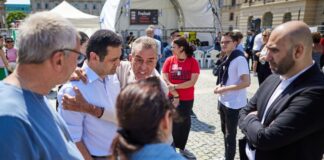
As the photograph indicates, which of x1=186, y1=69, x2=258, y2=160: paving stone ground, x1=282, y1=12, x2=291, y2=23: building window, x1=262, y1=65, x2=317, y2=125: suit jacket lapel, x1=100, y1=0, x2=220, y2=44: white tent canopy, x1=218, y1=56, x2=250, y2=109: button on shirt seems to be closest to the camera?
x1=262, y1=65, x2=317, y2=125: suit jacket lapel

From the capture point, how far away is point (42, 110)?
1.36 meters

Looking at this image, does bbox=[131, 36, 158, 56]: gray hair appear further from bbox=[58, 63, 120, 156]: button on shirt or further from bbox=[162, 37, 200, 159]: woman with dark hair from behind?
bbox=[162, 37, 200, 159]: woman with dark hair from behind

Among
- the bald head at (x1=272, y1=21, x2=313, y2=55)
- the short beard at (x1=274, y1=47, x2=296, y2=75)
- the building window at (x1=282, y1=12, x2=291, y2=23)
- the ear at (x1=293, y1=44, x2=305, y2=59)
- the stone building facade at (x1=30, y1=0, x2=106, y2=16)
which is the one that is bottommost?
the short beard at (x1=274, y1=47, x2=296, y2=75)

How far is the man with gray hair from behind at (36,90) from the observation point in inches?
47.2

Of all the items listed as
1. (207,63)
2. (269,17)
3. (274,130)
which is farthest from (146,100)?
(269,17)

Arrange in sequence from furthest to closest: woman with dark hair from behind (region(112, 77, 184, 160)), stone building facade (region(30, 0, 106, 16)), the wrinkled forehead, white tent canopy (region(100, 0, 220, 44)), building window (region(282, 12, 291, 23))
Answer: stone building facade (region(30, 0, 106, 16)) < building window (region(282, 12, 291, 23)) < white tent canopy (region(100, 0, 220, 44)) < the wrinkled forehead < woman with dark hair from behind (region(112, 77, 184, 160))

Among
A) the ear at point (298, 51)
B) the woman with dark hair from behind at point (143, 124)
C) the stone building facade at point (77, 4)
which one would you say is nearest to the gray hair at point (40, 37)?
the woman with dark hair from behind at point (143, 124)

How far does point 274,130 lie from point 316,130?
28 centimetres

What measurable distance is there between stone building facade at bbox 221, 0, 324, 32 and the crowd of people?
23992 mm

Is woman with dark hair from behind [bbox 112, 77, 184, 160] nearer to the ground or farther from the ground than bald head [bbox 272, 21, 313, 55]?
nearer to the ground

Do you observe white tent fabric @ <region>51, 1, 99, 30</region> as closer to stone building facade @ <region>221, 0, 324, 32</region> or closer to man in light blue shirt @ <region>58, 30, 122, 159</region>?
stone building facade @ <region>221, 0, 324, 32</region>

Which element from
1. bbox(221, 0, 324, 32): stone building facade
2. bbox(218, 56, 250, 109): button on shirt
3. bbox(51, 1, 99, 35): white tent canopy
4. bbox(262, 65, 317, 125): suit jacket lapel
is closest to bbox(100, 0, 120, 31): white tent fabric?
bbox(51, 1, 99, 35): white tent canopy

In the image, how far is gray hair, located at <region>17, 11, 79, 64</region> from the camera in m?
1.30

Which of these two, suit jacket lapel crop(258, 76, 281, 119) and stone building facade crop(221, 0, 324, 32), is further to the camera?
stone building facade crop(221, 0, 324, 32)
